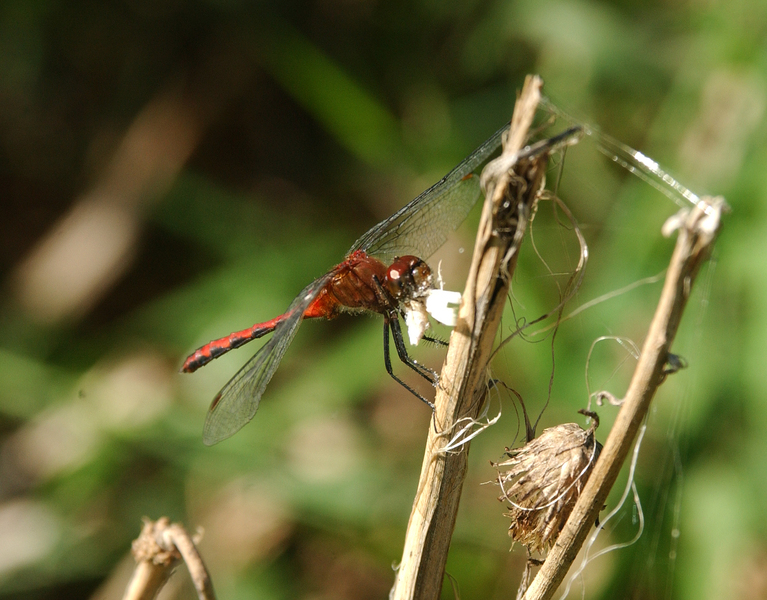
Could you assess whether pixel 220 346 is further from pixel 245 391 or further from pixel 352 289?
pixel 352 289

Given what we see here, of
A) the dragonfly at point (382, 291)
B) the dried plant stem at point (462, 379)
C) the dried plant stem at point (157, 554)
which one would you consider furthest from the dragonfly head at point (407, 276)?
the dried plant stem at point (157, 554)

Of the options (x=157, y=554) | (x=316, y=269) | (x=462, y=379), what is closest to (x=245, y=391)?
(x=157, y=554)

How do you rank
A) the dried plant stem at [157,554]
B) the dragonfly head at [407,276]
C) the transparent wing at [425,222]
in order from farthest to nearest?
the transparent wing at [425,222]
the dragonfly head at [407,276]
the dried plant stem at [157,554]

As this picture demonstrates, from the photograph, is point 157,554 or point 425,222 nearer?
point 157,554

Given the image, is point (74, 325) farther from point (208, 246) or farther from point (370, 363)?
point (370, 363)

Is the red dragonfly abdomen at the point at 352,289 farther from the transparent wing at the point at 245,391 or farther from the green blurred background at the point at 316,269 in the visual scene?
the green blurred background at the point at 316,269

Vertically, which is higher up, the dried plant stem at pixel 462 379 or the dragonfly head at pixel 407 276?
the dragonfly head at pixel 407 276

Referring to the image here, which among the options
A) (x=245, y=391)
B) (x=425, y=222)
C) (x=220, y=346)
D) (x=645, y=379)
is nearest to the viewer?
(x=645, y=379)
